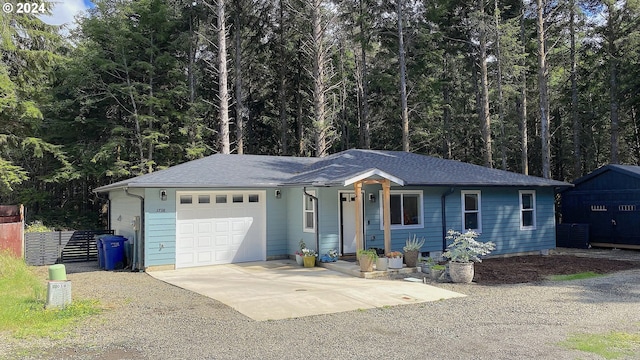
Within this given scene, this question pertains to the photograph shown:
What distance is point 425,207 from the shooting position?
43.2ft

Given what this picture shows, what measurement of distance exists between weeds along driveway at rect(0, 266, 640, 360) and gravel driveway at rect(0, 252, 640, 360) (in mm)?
13

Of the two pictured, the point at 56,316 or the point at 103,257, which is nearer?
the point at 56,316

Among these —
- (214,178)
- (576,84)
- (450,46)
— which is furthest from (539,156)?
(214,178)

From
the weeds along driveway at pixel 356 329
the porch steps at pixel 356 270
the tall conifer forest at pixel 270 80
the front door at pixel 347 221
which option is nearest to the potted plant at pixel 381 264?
the porch steps at pixel 356 270

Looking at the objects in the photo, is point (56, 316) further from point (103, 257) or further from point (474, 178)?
point (474, 178)

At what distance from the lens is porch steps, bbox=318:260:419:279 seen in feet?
33.7

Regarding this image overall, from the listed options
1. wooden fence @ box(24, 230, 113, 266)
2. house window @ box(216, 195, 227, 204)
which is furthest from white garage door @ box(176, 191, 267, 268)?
wooden fence @ box(24, 230, 113, 266)

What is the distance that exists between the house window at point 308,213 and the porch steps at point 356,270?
3.69ft

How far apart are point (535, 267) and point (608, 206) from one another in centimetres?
681

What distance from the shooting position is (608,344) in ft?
17.2

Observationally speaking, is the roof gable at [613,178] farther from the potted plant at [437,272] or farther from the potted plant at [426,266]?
the potted plant at [437,272]

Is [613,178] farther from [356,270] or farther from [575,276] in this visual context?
[356,270]

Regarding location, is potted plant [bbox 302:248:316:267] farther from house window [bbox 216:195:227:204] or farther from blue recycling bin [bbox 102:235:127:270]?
blue recycling bin [bbox 102:235:127:270]

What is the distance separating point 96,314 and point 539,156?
2991cm
